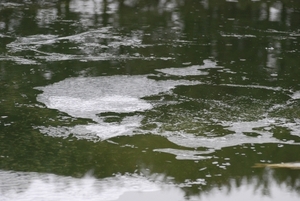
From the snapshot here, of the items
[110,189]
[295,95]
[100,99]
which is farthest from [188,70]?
[110,189]

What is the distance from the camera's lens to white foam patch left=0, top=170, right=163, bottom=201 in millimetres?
4480

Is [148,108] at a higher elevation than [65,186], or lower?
higher

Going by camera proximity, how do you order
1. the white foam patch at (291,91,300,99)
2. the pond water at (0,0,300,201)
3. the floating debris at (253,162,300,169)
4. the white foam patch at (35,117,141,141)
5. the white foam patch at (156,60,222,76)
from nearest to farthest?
the pond water at (0,0,300,201)
the floating debris at (253,162,300,169)
the white foam patch at (35,117,141,141)
the white foam patch at (291,91,300,99)
the white foam patch at (156,60,222,76)

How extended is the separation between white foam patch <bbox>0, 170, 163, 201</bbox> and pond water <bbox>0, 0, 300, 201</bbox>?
0.05ft

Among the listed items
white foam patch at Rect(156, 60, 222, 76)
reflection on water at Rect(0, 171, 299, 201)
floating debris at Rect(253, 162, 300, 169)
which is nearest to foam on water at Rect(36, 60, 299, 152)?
white foam patch at Rect(156, 60, 222, 76)

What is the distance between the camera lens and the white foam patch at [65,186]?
4.48m

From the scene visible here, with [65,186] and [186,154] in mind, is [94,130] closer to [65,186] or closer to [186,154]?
[186,154]

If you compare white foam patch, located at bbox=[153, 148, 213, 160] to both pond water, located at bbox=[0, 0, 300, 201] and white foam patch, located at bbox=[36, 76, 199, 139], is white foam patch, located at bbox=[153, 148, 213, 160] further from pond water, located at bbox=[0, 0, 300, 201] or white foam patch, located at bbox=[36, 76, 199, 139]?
white foam patch, located at bbox=[36, 76, 199, 139]

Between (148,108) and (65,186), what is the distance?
2150mm

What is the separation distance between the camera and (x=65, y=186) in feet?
15.3

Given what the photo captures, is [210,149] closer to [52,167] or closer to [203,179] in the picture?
[203,179]

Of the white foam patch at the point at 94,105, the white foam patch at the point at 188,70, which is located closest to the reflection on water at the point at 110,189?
the white foam patch at the point at 94,105

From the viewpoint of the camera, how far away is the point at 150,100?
6957 mm

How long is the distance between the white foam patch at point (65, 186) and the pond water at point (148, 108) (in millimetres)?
14
